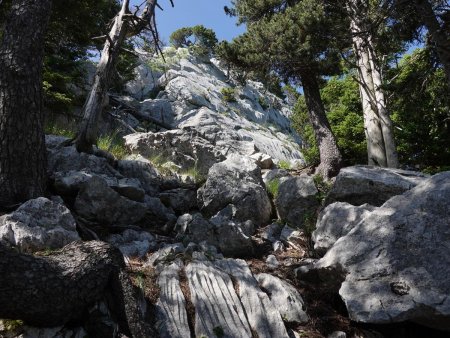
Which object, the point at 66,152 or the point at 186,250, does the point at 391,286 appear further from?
the point at 66,152

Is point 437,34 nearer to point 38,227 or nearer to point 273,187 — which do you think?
point 273,187

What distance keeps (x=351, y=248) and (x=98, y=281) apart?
2936mm

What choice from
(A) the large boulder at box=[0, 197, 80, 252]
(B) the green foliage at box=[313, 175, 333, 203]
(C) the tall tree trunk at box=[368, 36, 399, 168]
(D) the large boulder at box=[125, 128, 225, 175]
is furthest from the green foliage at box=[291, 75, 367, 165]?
(A) the large boulder at box=[0, 197, 80, 252]

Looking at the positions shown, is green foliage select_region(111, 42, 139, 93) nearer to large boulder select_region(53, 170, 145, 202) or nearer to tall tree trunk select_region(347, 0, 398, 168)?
tall tree trunk select_region(347, 0, 398, 168)

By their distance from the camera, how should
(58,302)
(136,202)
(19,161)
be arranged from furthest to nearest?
(136,202) → (19,161) → (58,302)

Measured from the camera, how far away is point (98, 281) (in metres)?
3.60

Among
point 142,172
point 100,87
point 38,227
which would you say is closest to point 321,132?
point 142,172

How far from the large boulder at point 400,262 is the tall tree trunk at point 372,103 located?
17.7 feet

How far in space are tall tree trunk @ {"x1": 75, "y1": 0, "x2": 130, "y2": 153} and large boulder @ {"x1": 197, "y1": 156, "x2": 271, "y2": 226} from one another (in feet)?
9.34

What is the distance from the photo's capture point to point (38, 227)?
446 cm

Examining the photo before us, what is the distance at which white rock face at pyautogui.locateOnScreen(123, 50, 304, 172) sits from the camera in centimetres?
1128

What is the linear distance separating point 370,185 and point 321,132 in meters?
4.36

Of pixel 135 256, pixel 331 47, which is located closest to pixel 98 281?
pixel 135 256

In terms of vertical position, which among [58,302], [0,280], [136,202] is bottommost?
[58,302]
